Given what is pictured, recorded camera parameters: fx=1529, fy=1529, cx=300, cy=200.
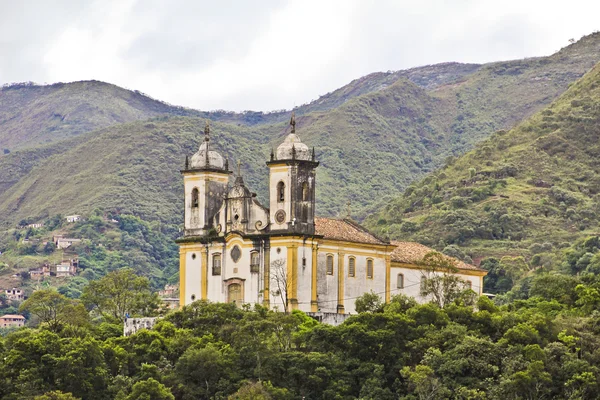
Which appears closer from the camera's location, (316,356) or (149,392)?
(149,392)

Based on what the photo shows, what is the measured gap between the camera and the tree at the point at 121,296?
273ft

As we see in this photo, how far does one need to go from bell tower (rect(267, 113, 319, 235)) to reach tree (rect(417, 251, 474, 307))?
23.8 ft

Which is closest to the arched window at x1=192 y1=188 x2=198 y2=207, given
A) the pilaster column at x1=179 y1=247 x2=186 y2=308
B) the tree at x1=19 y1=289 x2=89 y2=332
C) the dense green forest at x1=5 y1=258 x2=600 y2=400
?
the pilaster column at x1=179 y1=247 x2=186 y2=308

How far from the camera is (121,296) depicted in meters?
84.2

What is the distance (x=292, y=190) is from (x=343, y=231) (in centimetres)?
403

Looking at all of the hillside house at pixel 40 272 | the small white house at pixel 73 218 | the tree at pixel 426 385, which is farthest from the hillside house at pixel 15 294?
the tree at pixel 426 385

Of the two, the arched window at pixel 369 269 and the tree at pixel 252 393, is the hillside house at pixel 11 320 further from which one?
the tree at pixel 252 393

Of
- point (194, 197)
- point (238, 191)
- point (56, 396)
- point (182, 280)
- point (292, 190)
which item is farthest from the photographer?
point (194, 197)

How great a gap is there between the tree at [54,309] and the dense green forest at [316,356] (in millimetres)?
134

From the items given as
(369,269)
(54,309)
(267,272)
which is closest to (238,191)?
(267,272)

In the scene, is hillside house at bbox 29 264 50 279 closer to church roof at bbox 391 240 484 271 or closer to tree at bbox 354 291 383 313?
church roof at bbox 391 240 484 271

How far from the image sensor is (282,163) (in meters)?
77.6

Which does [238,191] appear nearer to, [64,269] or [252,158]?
[64,269]

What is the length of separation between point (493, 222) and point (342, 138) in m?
61.4
